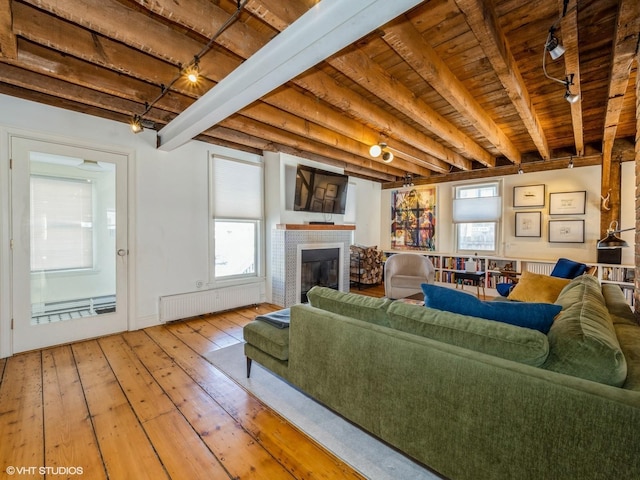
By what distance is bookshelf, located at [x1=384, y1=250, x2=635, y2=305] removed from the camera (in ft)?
13.7

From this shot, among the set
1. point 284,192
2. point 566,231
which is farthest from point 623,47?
point 284,192

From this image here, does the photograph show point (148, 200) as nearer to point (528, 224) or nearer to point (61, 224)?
point (61, 224)

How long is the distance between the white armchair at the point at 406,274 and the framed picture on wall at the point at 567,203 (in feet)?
7.55

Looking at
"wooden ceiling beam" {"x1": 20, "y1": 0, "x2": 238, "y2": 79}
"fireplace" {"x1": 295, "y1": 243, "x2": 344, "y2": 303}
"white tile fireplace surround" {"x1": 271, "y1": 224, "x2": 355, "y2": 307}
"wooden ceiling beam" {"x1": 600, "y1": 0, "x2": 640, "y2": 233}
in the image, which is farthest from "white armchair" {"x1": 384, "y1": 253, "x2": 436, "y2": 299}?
"wooden ceiling beam" {"x1": 20, "y1": 0, "x2": 238, "y2": 79}

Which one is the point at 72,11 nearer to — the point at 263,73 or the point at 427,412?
the point at 263,73

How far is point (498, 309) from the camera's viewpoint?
1479 mm

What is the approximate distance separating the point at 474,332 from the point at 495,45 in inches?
72.3

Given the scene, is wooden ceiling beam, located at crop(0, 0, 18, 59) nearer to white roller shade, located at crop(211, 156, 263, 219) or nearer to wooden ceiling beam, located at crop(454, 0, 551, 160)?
white roller shade, located at crop(211, 156, 263, 219)

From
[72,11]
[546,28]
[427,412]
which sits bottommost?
[427,412]

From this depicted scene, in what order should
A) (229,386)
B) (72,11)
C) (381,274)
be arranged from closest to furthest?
(72,11), (229,386), (381,274)

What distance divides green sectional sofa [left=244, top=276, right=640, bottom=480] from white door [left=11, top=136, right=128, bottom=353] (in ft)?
9.51

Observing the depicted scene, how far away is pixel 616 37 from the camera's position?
1.81 m

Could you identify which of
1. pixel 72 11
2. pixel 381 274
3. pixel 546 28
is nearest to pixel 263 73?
pixel 72 11

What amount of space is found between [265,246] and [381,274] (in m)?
2.91
